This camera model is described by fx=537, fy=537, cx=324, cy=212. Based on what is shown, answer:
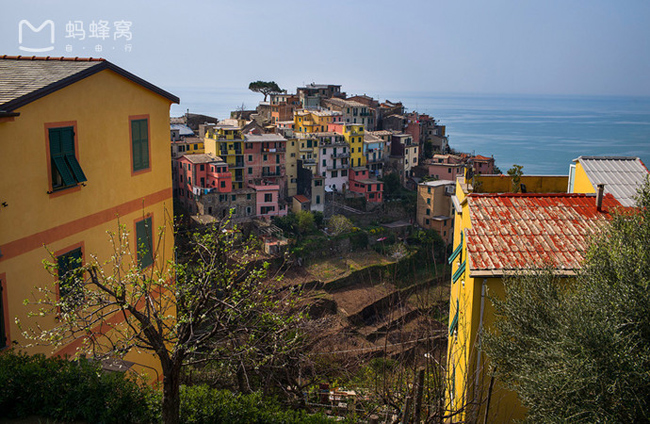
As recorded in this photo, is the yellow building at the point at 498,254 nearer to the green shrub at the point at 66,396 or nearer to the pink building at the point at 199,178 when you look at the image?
the green shrub at the point at 66,396

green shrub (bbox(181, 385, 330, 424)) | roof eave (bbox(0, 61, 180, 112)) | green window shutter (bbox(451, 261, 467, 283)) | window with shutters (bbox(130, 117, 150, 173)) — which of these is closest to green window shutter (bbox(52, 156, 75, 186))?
roof eave (bbox(0, 61, 180, 112))

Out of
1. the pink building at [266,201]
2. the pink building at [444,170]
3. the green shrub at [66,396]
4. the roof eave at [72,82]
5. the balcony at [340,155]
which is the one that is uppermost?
Result: the roof eave at [72,82]

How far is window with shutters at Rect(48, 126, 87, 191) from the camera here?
6918mm

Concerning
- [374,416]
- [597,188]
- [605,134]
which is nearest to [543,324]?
[374,416]

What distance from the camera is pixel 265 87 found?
69.7 m

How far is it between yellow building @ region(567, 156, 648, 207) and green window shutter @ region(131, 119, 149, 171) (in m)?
7.60

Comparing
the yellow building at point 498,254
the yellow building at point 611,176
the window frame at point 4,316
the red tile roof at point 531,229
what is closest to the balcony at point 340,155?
the yellow building at point 611,176

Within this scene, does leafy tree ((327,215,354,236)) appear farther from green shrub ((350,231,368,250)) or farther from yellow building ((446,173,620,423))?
yellow building ((446,173,620,423))

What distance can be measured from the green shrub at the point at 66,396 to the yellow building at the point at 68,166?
42cm

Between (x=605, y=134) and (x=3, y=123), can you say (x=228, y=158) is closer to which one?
(x=3, y=123)

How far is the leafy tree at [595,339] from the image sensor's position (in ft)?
16.1

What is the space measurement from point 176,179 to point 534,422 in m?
39.7

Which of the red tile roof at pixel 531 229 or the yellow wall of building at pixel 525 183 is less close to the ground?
the yellow wall of building at pixel 525 183

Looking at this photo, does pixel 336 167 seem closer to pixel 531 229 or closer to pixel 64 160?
pixel 531 229
